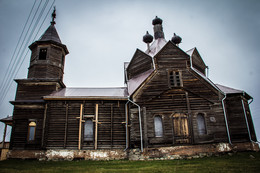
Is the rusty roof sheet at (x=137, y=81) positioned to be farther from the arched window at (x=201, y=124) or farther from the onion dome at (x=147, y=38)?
the onion dome at (x=147, y=38)

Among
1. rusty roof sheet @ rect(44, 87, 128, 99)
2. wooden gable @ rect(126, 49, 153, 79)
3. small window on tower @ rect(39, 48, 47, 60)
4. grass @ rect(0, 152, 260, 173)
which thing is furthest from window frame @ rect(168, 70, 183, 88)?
small window on tower @ rect(39, 48, 47, 60)

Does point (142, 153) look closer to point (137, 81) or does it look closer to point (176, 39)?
point (137, 81)

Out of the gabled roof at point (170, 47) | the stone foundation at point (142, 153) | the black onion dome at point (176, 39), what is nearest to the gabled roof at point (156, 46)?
the black onion dome at point (176, 39)

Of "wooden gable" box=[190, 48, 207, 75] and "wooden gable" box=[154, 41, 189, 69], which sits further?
"wooden gable" box=[190, 48, 207, 75]

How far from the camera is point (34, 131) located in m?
16.4

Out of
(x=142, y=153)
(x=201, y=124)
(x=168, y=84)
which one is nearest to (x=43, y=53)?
(x=168, y=84)

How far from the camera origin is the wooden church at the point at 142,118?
1506cm

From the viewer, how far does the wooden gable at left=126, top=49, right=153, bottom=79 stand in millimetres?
18312

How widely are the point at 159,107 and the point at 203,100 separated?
12.2 feet

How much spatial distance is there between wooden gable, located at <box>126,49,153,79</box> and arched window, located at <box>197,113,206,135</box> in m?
5.97

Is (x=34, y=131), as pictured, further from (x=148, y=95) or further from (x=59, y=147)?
(x=148, y=95)

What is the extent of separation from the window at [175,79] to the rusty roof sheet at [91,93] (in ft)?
13.2

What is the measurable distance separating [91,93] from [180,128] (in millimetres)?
8245

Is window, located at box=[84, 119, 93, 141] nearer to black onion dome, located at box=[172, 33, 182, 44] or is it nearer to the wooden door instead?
the wooden door
